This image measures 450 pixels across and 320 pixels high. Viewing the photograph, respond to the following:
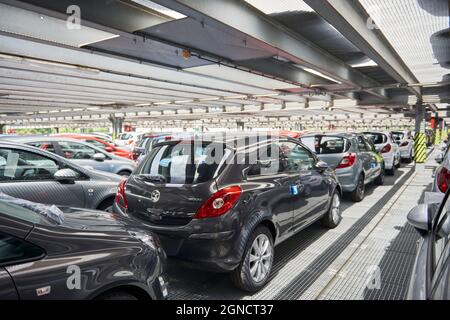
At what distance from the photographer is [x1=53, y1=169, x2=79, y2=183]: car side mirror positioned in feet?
13.9

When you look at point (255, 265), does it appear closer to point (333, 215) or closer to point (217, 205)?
point (217, 205)

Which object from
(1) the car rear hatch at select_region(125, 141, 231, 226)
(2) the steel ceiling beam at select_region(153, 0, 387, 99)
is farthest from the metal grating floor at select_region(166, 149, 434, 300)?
(2) the steel ceiling beam at select_region(153, 0, 387, 99)

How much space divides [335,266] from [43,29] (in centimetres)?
579

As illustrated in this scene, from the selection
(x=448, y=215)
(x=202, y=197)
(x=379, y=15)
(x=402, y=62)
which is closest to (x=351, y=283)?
(x=448, y=215)

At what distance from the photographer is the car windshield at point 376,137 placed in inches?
419

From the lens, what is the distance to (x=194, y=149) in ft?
11.2

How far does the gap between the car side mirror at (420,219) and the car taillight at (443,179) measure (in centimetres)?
215

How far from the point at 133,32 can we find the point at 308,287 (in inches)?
176

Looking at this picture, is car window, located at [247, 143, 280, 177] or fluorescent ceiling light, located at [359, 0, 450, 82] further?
fluorescent ceiling light, located at [359, 0, 450, 82]

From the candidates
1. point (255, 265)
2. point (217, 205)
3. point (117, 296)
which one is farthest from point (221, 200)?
point (117, 296)

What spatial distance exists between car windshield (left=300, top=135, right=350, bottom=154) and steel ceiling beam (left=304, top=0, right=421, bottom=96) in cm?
183

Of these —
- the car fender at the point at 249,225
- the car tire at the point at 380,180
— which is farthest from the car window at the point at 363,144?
the car fender at the point at 249,225

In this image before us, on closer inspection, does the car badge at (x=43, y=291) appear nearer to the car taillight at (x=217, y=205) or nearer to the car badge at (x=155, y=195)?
the car taillight at (x=217, y=205)

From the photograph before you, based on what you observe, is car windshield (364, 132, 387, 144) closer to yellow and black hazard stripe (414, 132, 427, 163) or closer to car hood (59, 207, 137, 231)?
yellow and black hazard stripe (414, 132, 427, 163)
